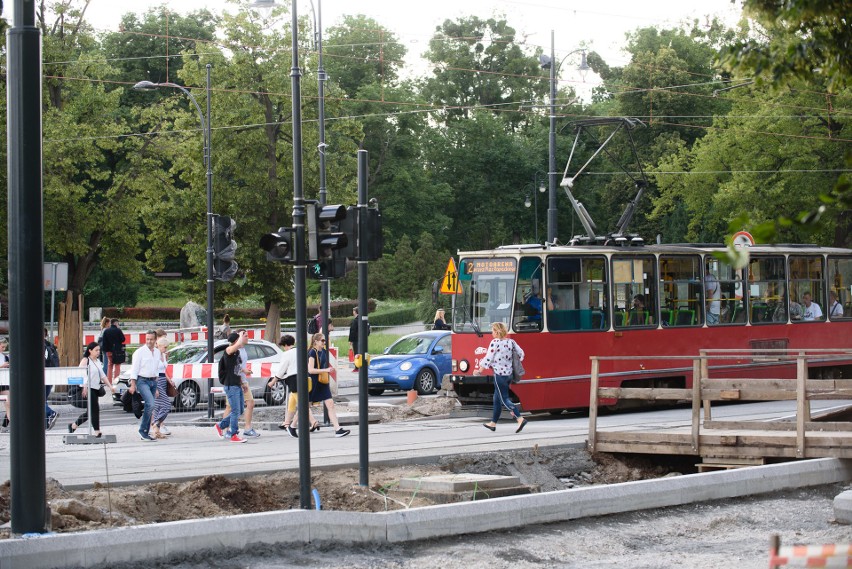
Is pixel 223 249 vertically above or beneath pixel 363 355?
above

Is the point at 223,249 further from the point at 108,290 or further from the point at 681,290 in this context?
the point at 108,290

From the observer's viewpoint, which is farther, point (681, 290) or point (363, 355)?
point (681, 290)

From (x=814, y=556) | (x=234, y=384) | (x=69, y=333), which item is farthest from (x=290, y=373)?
(x=814, y=556)

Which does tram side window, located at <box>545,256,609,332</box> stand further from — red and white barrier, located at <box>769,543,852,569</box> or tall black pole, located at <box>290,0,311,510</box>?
red and white barrier, located at <box>769,543,852,569</box>

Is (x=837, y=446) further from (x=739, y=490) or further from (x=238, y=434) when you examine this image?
(x=238, y=434)

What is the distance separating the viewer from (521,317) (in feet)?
68.6

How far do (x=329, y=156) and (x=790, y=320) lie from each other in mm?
17252

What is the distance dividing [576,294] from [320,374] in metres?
5.14

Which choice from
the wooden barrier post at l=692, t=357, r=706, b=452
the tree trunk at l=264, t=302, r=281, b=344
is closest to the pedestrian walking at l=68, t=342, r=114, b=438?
the wooden barrier post at l=692, t=357, r=706, b=452

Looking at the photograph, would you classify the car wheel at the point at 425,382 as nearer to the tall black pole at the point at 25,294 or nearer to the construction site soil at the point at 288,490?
the construction site soil at the point at 288,490

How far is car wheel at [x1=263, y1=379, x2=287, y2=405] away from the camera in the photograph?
1034 inches

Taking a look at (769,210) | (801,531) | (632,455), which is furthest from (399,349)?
(769,210)

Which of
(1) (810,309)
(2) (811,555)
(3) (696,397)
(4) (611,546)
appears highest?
(1) (810,309)

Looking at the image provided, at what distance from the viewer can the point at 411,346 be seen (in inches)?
1133
